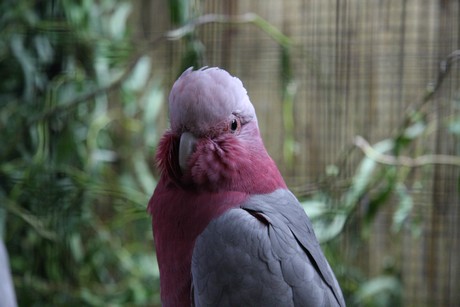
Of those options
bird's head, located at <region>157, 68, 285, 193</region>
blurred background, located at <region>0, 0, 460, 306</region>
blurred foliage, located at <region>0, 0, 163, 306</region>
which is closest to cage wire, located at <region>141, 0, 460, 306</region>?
blurred background, located at <region>0, 0, 460, 306</region>

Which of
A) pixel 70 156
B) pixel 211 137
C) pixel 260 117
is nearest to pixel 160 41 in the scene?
pixel 70 156

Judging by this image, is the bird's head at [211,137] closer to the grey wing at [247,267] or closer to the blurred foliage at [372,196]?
the grey wing at [247,267]

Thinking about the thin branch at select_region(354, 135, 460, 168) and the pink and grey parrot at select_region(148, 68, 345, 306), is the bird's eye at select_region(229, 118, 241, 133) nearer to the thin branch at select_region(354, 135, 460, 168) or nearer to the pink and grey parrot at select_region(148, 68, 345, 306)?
the pink and grey parrot at select_region(148, 68, 345, 306)

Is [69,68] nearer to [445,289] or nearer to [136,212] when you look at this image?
[136,212]

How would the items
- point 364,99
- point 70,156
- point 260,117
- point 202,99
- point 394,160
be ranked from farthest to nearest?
point 260,117
point 364,99
point 70,156
point 394,160
point 202,99

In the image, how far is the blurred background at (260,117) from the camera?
3.77ft

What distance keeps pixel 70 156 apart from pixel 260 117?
1.79ft

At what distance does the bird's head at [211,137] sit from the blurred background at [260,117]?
1.41ft

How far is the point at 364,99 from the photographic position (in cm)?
143

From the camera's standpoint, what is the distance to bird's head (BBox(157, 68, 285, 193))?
0.57 metres

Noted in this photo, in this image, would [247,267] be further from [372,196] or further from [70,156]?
[70,156]

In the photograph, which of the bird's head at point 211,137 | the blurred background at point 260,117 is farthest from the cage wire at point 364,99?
the bird's head at point 211,137

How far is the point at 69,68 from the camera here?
134cm

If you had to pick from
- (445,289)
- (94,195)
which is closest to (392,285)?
(445,289)
